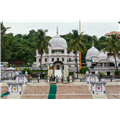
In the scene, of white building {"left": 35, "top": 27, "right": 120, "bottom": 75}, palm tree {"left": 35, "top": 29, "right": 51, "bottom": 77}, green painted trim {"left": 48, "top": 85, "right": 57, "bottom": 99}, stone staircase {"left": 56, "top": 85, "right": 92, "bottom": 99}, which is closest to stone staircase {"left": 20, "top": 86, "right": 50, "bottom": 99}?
green painted trim {"left": 48, "top": 85, "right": 57, "bottom": 99}

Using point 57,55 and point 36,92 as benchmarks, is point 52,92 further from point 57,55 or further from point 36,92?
point 57,55

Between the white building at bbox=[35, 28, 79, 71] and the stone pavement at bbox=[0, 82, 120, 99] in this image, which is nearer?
the stone pavement at bbox=[0, 82, 120, 99]

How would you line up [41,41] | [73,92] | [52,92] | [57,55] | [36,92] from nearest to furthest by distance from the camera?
[52,92] < [73,92] < [36,92] < [41,41] < [57,55]

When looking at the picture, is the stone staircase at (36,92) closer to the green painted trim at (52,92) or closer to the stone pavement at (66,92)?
the stone pavement at (66,92)

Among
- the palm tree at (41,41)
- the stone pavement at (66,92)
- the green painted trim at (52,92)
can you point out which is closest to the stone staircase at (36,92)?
the stone pavement at (66,92)

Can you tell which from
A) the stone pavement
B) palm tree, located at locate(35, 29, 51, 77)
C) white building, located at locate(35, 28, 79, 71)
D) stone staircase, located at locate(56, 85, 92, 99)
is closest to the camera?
the stone pavement

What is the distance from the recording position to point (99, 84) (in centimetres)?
2317

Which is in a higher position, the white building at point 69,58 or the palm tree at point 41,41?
the palm tree at point 41,41

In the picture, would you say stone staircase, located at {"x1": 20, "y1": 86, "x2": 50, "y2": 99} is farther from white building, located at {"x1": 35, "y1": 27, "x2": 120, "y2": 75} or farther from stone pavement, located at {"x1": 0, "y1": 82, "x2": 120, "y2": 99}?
white building, located at {"x1": 35, "y1": 27, "x2": 120, "y2": 75}

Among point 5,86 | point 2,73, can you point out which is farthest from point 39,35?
point 5,86

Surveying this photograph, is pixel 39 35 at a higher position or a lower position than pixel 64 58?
higher

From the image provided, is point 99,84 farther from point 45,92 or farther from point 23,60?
point 23,60

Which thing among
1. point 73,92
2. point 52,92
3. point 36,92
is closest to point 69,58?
point 73,92

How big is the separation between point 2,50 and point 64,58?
59.9 feet
